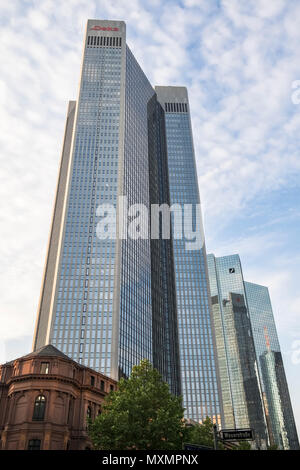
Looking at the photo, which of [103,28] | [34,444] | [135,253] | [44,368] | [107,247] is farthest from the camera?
[103,28]

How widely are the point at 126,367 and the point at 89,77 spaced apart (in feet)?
356

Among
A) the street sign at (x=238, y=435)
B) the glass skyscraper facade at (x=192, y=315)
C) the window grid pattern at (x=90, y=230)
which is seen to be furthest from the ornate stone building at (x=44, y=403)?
the glass skyscraper facade at (x=192, y=315)

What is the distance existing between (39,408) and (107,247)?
231 ft

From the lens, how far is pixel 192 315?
163625 mm

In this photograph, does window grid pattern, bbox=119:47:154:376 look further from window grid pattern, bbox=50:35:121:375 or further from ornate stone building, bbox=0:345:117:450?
ornate stone building, bbox=0:345:117:450

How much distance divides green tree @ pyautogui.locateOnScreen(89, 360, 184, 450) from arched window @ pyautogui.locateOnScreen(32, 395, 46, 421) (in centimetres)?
1213

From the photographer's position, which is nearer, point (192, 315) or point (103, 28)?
point (192, 315)

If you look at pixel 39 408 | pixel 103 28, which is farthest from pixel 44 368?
pixel 103 28

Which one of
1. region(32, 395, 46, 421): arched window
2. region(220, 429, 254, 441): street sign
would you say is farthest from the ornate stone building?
region(220, 429, 254, 441): street sign

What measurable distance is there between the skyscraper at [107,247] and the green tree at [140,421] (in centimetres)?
5930

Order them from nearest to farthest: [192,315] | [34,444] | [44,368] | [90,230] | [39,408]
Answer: [34,444] < [39,408] < [44,368] < [90,230] < [192,315]

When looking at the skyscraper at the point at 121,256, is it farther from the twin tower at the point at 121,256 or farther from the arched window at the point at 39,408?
the arched window at the point at 39,408

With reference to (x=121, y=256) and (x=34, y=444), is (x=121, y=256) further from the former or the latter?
(x=34, y=444)

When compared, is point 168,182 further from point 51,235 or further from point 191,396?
point 191,396
